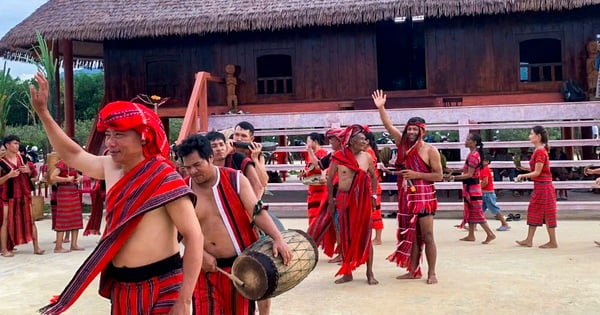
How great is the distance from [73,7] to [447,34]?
9065mm

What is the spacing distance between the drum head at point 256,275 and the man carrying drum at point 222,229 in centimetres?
25

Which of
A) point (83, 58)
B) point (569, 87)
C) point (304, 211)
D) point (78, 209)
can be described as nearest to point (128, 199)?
point (78, 209)

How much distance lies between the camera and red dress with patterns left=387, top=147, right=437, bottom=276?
20.5ft

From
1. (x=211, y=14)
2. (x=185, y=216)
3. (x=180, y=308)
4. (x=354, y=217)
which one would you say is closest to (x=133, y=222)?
(x=185, y=216)

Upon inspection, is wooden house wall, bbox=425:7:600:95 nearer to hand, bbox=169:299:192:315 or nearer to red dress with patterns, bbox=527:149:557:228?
red dress with patterns, bbox=527:149:557:228

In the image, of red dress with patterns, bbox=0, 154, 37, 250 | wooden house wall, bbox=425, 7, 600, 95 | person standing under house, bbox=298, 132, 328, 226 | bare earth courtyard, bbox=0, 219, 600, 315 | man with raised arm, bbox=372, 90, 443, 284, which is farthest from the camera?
wooden house wall, bbox=425, 7, 600, 95

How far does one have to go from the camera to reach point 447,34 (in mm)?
13727

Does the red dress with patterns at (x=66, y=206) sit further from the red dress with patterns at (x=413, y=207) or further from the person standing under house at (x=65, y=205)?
the red dress with patterns at (x=413, y=207)

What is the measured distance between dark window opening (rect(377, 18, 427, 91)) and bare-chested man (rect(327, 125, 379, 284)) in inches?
440

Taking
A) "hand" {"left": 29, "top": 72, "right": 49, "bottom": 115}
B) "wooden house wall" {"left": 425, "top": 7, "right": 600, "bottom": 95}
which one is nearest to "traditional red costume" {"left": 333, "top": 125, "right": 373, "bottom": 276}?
"hand" {"left": 29, "top": 72, "right": 49, "bottom": 115}

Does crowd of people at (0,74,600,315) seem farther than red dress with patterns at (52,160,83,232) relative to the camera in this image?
No

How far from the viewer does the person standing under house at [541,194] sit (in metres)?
7.94

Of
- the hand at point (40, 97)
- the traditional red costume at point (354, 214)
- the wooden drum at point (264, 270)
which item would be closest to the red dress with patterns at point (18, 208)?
the traditional red costume at point (354, 214)

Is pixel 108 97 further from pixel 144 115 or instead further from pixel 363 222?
pixel 144 115
